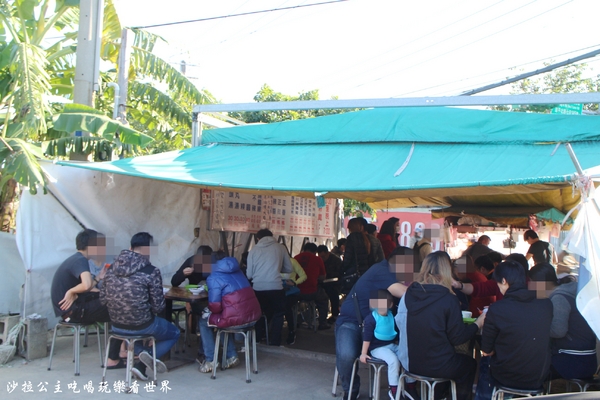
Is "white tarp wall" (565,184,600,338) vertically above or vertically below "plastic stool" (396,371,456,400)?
above

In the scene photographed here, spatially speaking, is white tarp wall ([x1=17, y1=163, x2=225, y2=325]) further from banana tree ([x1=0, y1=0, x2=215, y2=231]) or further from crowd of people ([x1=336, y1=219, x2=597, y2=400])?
crowd of people ([x1=336, y1=219, x2=597, y2=400])

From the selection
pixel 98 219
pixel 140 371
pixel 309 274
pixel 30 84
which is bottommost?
pixel 140 371

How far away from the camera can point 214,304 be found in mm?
5590

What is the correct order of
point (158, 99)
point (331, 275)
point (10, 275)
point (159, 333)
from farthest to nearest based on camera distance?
point (158, 99) → point (331, 275) → point (10, 275) → point (159, 333)

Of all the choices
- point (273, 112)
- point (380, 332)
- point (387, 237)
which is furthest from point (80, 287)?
point (273, 112)

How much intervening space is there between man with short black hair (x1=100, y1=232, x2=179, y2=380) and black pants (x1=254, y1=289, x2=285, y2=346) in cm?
188

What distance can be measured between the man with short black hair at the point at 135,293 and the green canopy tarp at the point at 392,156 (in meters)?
0.90

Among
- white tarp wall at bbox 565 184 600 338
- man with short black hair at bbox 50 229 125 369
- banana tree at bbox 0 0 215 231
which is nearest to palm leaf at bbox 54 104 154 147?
banana tree at bbox 0 0 215 231

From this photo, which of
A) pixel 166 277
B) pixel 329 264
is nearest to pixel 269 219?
pixel 329 264

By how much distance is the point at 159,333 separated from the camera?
5.48m

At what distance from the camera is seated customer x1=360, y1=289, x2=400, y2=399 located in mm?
4566

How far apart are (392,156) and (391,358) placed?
7.45 ft

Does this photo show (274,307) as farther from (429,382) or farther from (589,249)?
(589,249)

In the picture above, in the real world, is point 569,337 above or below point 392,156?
below
